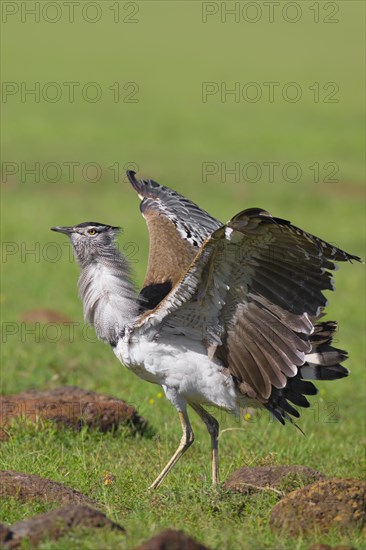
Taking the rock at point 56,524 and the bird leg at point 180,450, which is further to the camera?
the bird leg at point 180,450

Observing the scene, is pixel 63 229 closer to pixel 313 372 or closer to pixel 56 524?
pixel 313 372

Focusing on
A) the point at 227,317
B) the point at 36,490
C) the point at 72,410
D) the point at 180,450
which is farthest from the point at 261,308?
the point at 72,410

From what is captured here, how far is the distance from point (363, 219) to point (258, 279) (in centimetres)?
1163

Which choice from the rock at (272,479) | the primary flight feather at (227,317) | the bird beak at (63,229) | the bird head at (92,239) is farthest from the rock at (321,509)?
the bird beak at (63,229)

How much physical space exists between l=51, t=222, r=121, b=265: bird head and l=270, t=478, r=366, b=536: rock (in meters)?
2.15

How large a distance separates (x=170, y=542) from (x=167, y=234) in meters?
3.39

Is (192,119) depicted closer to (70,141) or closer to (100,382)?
(70,141)

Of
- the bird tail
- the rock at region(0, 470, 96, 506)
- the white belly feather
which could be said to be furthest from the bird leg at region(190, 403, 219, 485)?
the rock at region(0, 470, 96, 506)

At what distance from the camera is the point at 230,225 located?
4.70m

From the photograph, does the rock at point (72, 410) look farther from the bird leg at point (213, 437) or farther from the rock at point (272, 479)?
the rock at point (272, 479)

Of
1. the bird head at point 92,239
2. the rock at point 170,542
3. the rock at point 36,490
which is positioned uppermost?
the bird head at point 92,239

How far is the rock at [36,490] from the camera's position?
15.2 ft

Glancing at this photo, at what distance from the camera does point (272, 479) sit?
5.17 metres

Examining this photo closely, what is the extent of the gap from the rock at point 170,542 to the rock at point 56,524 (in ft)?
1.23
